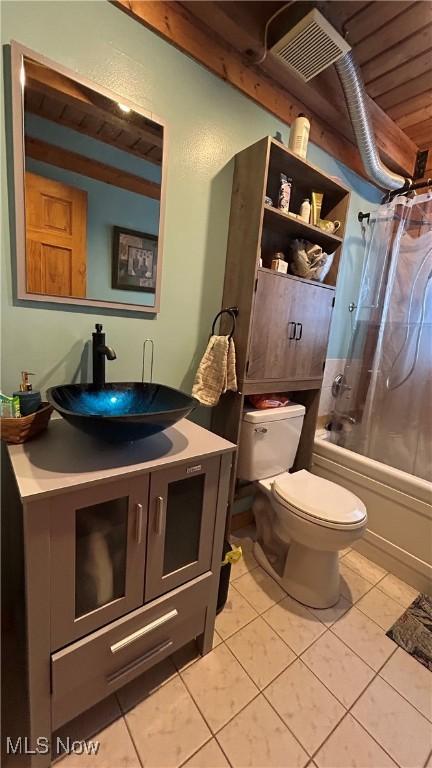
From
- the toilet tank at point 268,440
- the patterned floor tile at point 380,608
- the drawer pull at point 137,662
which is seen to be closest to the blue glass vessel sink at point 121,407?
the toilet tank at point 268,440

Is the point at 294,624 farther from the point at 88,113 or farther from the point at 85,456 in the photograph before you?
the point at 88,113

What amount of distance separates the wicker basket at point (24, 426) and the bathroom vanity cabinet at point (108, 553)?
0.10 feet

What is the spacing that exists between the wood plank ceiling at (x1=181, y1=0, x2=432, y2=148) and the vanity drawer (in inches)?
83.2

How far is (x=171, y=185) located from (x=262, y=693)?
191 centimetres

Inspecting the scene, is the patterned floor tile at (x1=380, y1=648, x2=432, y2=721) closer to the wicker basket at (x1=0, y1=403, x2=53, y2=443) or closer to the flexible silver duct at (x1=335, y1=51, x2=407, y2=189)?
the wicker basket at (x1=0, y1=403, x2=53, y2=443)

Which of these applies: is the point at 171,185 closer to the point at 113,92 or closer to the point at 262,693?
the point at 113,92

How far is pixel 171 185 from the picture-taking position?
1.27 meters

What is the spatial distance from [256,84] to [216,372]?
4.38ft

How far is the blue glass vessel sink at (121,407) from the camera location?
783 mm

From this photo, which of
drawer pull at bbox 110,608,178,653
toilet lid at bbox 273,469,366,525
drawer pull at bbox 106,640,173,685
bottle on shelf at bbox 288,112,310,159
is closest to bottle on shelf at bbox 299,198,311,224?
bottle on shelf at bbox 288,112,310,159

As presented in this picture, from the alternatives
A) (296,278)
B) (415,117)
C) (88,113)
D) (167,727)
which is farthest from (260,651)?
(415,117)

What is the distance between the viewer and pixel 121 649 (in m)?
→ 0.89

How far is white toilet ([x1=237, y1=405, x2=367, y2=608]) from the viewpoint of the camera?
1301 mm

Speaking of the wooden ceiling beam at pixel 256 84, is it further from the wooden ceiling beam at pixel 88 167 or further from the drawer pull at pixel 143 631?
the drawer pull at pixel 143 631
